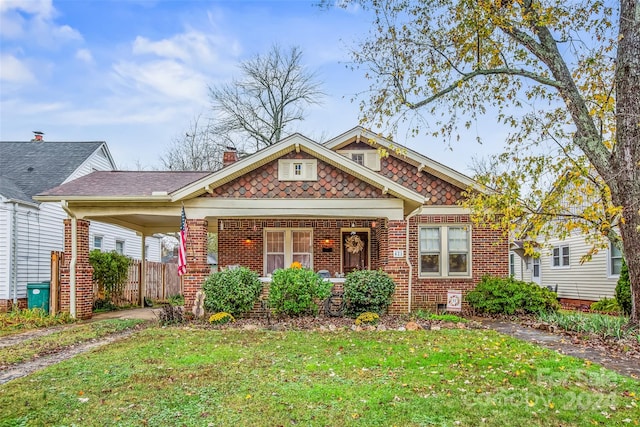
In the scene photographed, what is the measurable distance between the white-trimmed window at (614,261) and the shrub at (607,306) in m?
1.13

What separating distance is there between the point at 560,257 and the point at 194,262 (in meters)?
15.8

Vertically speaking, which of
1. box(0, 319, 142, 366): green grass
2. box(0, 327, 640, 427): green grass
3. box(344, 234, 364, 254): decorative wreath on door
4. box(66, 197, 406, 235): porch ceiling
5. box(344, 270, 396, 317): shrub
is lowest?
box(0, 319, 142, 366): green grass

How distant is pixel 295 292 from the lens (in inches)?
441

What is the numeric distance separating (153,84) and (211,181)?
310 inches

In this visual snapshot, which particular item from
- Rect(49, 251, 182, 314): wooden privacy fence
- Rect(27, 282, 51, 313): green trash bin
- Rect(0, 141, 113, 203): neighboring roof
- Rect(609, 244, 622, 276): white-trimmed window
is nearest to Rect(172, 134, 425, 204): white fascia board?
Rect(27, 282, 51, 313): green trash bin

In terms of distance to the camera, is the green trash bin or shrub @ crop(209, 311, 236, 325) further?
the green trash bin

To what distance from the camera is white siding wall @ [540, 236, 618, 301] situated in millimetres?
17156

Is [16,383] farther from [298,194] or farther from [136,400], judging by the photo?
[298,194]

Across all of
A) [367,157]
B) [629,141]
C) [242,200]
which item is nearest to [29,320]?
[242,200]

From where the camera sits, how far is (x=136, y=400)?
16.7 ft

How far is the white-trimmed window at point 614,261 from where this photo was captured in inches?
651

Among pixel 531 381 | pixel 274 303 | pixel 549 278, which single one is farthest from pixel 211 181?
pixel 549 278

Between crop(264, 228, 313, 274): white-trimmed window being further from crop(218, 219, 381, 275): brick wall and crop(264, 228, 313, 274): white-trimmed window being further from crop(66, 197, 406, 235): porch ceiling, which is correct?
crop(66, 197, 406, 235): porch ceiling

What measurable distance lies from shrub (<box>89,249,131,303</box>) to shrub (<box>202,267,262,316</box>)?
225 inches
